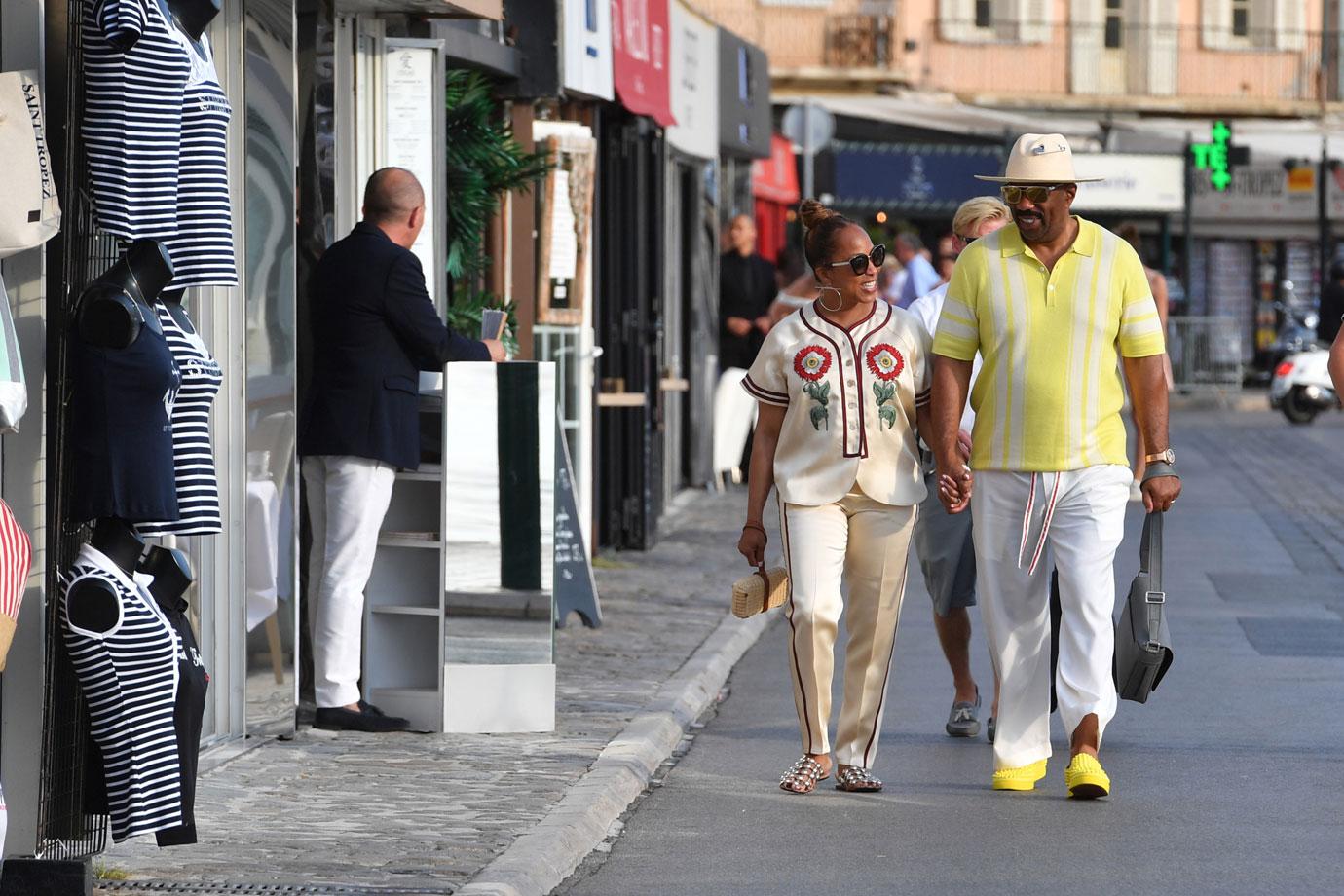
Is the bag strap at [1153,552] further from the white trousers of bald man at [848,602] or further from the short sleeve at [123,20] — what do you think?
the short sleeve at [123,20]

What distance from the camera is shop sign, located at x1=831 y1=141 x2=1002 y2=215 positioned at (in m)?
40.6

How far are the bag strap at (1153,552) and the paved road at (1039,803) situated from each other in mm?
664

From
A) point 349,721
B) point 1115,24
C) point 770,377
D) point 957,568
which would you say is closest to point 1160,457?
point 770,377

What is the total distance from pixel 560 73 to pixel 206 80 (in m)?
6.49

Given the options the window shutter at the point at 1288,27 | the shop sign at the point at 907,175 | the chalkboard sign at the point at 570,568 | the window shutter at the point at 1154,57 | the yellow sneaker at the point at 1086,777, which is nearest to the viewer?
the yellow sneaker at the point at 1086,777

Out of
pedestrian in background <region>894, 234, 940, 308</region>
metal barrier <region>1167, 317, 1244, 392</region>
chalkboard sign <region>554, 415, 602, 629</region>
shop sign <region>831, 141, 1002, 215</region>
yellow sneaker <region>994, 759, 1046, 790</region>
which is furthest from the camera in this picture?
shop sign <region>831, 141, 1002, 215</region>

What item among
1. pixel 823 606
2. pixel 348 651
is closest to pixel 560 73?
pixel 348 651

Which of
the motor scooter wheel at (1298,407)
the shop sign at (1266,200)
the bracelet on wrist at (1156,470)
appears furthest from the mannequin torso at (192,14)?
the shop sign at (1266,200)

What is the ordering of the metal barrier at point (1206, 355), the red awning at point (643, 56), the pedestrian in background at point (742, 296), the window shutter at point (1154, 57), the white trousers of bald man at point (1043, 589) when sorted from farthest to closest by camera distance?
the window shutter at point (1154, 57) < the metal barrier at point (1206, 355) < the pedestrian in background at point (742, 296) < the red awning at point (643, 56) < the white trousers of bald man at point (1043, 589)

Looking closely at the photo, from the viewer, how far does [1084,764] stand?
25.6ft

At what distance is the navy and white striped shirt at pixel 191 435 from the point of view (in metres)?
6.30

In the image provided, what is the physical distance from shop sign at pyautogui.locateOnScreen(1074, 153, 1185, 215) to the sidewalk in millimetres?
31630

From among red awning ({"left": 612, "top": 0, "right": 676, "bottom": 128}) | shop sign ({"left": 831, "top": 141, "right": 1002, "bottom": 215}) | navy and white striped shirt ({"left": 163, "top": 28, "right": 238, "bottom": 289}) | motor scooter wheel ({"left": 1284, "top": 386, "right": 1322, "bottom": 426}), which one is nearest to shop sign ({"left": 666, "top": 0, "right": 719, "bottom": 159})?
red awning ({"left": 612, "top": 0, "right": 676, "bottom": 128})

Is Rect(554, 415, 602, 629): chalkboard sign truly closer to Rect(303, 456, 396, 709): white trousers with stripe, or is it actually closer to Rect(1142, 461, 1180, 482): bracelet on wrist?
Rect(303, 456, 396, 709): white trousers with stripe
